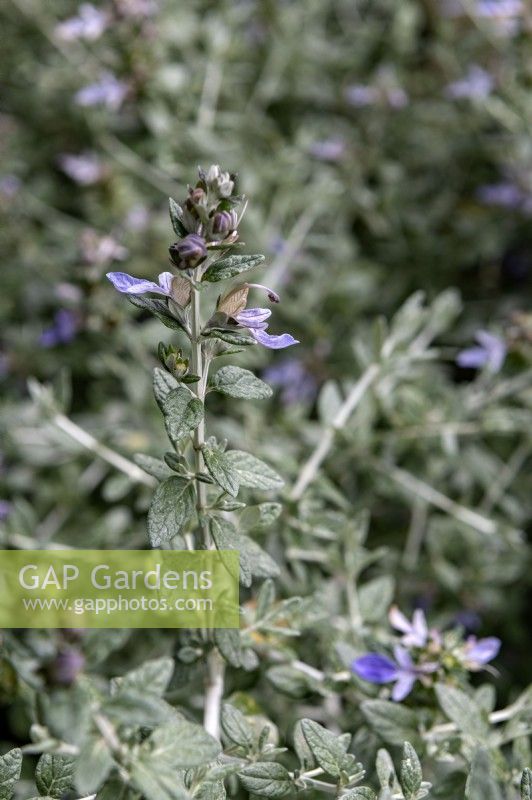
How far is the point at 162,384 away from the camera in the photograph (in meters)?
0.93

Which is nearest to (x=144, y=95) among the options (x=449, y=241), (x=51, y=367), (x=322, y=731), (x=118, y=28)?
(x=118, y=28)

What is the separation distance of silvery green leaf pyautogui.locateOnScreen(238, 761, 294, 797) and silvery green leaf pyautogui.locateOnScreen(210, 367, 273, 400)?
463 millimetres

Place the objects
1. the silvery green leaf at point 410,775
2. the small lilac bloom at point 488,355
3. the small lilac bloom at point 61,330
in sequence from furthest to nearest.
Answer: the small lilac bloom at point 61,330 → the small lilac bloom at point 488,355 → the silvery green leaf at point 410,775

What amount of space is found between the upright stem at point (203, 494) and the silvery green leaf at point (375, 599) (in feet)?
1.13

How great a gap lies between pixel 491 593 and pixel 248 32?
1.80 m

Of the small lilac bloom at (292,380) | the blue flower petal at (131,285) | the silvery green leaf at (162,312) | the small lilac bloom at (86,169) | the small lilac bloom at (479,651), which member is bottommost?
the small lilac bloom at (479,651)

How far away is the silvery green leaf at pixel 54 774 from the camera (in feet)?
3.08

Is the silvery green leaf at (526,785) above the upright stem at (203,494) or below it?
below

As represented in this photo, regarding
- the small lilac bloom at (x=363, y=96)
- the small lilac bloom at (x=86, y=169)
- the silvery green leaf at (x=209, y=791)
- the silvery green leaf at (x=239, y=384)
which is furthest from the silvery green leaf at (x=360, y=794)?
the small lilac bloom at (x=363, y=96)

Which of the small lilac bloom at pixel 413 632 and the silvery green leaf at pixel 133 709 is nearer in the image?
the silvery green leaf at pixel 133 709

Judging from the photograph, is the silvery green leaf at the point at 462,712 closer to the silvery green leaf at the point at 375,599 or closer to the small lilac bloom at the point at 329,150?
the silvery green leaf at the point at 375,599

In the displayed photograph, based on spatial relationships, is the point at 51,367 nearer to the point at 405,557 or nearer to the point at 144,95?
the point at 144,95

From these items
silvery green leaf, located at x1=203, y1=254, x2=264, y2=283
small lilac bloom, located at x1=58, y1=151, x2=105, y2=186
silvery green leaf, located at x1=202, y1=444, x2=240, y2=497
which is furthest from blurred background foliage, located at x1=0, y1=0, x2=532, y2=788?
silvery green leaf, located at x1=203, y1=254, x2=264, y2=283

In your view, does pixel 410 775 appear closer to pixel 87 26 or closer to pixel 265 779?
pixel 265 779
